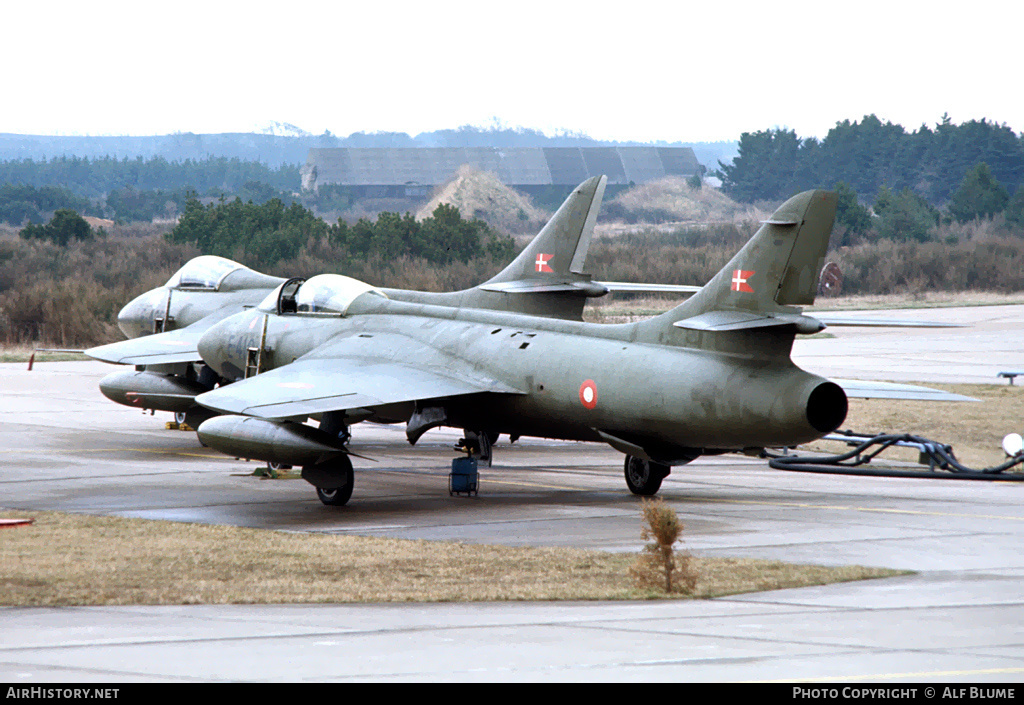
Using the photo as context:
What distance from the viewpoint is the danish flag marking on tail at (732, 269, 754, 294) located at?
1488 cm

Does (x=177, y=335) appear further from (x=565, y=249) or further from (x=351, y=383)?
(x=351, y=383)

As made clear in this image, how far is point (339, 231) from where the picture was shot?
2375 inches

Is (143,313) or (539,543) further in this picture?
(143,313)

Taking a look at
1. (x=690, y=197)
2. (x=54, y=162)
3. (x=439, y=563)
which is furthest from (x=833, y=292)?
(x=54, y=162)

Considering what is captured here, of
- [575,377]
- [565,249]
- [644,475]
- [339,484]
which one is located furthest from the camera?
[565,249]

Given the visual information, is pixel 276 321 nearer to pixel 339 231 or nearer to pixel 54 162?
pixel 339 231

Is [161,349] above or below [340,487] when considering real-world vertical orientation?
above

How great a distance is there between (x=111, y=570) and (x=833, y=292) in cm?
5753

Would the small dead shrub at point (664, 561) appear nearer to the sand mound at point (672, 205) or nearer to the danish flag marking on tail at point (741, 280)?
the danish flag marking on tail at point (741, 280)

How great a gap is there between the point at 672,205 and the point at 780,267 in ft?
386

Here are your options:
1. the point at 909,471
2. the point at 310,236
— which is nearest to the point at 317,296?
the point at 909,471

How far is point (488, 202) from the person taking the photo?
11444 cm

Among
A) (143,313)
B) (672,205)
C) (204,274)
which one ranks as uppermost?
(672,205)

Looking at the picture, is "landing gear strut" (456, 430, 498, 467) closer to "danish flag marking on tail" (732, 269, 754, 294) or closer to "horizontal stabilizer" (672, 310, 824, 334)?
"horizontal stabilizer" (672, 310, 824, 334)
